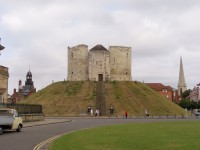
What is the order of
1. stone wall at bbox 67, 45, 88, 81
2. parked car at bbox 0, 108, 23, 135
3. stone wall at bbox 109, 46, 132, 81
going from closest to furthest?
parked car at bbox 0, 108, 23, 135 < stone wall at bbox 67, 45, 88, 81 < stone wall at bbox 109, 46, 132, 81

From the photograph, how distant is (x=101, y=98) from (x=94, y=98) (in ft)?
4.85

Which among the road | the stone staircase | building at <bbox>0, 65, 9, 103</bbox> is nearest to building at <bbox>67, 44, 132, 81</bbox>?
the stone staircase

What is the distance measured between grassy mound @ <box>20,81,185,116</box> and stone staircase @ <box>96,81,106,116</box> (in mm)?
811

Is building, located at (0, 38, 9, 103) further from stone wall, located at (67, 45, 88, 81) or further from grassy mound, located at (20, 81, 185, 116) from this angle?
stone wall, located at (67, 45, 88, 81)

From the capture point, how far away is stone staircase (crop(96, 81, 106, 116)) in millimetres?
78625

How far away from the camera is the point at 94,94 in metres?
87.5

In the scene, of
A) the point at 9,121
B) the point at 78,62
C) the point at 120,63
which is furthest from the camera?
the point at 120,63

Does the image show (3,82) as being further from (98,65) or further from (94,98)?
(98,65)

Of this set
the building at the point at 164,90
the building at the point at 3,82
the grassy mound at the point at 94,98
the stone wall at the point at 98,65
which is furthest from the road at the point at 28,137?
the building at the point at 164,90

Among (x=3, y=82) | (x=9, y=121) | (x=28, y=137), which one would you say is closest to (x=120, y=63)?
(x=3, y=82)

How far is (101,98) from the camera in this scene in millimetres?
84938

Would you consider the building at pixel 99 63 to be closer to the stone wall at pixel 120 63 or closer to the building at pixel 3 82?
the stone wall at pixel 120 63

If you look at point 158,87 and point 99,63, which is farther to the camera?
point 158,87

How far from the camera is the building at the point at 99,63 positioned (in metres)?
96.9
